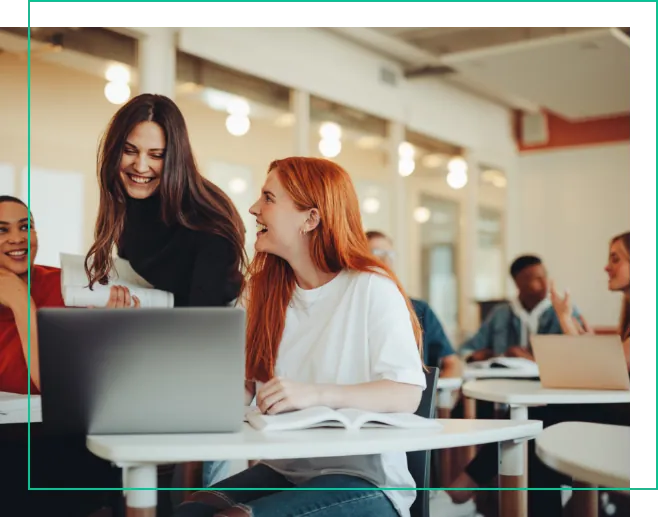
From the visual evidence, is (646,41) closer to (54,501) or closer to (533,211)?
(533,211)

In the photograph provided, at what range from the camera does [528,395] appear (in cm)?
217

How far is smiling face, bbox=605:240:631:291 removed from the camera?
2.54 m

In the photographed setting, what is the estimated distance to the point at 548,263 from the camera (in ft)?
10.1

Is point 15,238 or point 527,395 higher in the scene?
point 15,238

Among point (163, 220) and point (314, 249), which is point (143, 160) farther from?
point (314, 249)

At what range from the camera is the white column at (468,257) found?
358 cm

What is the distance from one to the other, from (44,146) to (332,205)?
37.8 inches

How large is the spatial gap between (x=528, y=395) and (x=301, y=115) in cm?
124

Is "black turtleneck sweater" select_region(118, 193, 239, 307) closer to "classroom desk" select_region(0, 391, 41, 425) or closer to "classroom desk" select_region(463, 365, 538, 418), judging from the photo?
"classroom desk" select_region(0, 391, 41, 425)

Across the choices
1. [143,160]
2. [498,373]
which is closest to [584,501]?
[498,373]

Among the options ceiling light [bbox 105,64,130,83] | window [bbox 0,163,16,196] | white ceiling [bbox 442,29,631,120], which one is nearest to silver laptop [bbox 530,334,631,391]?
white ceiling [bbox 442,29,631,120]

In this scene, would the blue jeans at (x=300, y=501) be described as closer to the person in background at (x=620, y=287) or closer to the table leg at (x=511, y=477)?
the table leg at (x=511, y=477)

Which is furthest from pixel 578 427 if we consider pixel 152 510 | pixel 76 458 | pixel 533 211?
pixel 533 211

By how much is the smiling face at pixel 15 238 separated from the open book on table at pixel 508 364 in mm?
1591
